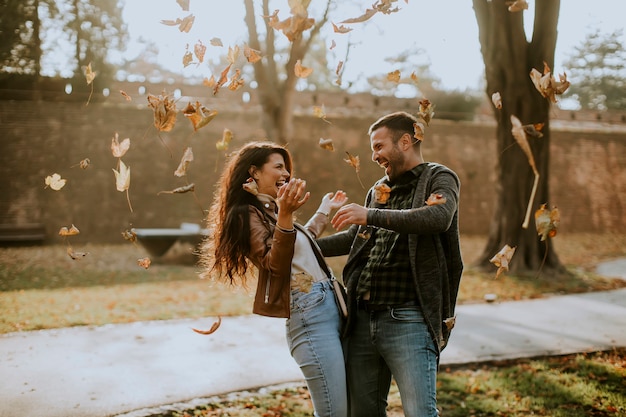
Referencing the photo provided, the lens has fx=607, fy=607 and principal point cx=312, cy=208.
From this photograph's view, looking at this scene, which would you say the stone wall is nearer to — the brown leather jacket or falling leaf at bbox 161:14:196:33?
falling leaf at bbox 161:14:196:33

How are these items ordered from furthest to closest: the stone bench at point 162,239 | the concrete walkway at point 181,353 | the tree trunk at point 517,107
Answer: the stone bench at point 162,239
the tree trunk at point 517,107
the concrete walkway at point 181,353

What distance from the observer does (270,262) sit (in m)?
2.82

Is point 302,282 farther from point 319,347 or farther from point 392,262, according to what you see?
point 392,262

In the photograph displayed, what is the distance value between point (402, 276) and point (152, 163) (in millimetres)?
14458

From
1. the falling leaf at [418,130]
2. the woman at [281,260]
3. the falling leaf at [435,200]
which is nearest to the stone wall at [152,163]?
the woman at [281,260]

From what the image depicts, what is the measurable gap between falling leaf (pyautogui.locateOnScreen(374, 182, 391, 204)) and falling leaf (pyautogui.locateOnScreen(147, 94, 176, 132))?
119 centimetres

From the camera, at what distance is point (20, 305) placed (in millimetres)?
8477

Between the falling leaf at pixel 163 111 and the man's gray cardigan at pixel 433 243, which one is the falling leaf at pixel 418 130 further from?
the falling leaf at pixel 163 111

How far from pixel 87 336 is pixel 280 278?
4.67 meters

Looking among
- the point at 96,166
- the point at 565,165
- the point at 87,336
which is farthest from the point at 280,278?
the point at 565,165

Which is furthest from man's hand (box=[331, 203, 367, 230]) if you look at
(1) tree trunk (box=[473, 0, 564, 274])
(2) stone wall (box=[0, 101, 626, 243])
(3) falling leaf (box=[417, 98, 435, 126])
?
(2) stone wall (box=[0, 101, 626, 243])

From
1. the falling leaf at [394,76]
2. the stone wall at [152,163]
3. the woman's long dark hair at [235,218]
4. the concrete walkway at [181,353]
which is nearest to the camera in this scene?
the woman's long dark hair at [235,218]

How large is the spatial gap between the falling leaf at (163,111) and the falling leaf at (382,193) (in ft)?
3.90

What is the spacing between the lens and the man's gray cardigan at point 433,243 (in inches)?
111
